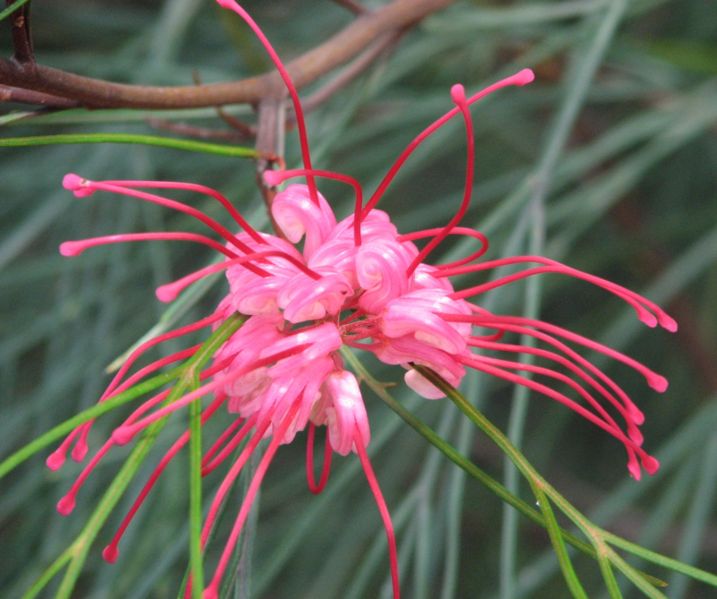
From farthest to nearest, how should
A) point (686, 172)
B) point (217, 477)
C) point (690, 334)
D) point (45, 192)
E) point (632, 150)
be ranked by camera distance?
point (632, 150), point (686, 172), point (690, 334), point (45, 192), point (217, 477)

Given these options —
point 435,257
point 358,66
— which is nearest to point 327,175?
point 358,66

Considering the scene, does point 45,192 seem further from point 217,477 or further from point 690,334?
point 690,334

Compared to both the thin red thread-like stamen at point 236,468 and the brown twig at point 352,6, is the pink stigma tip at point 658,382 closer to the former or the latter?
the thin red thread-like stamen at point 236,468

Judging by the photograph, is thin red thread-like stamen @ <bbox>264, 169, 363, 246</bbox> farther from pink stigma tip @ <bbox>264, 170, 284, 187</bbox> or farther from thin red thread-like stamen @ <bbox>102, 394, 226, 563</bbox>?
thin red thread-like stamen @ <bbox>102, 394, 226, 563</bbox>

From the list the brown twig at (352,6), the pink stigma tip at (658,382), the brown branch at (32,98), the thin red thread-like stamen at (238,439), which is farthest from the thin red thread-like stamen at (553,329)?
the brown twig at (352,6)

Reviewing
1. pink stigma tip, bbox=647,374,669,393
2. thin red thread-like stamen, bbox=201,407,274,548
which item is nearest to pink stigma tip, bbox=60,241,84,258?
thin red thread-like stamen, bbox=201,407,274,548

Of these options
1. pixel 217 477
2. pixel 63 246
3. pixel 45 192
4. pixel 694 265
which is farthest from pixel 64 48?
pixel 63 246

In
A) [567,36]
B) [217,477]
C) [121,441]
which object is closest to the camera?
[121,441]
